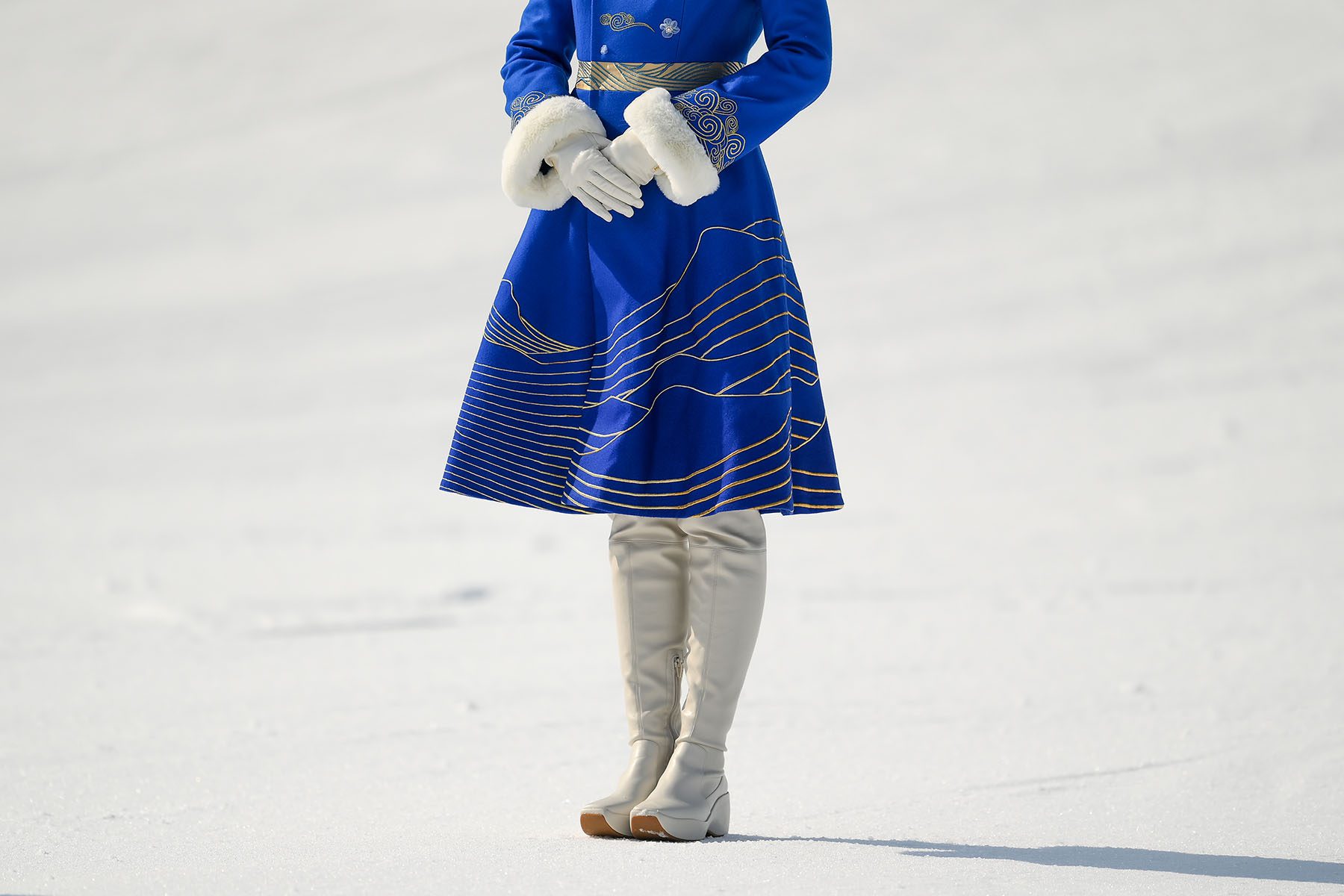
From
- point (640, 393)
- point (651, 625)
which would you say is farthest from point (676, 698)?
point (640, 393)

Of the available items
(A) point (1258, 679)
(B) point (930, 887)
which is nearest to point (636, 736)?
(B) point (930, 887)

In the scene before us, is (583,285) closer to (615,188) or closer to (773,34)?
(615,188)

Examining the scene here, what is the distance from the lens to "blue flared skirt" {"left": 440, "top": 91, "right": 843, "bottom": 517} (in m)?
1.49

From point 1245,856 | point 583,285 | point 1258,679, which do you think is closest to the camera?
point 1245,856

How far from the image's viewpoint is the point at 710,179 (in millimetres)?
1472

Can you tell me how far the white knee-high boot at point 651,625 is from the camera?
155cm

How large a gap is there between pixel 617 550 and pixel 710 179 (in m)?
0.43

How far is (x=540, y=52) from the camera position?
1690 mm

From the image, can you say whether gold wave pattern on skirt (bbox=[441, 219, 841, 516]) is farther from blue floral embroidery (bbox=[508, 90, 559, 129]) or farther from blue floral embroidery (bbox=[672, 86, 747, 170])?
blue floral embroidery (bbox=[508, 90, 559, 129])

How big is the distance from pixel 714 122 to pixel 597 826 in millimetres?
785

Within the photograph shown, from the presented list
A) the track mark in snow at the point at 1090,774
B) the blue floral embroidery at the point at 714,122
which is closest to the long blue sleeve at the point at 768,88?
the blue floral embroidery at the point at 714,122

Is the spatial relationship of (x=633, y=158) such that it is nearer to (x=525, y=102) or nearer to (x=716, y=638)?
(x=525, y=102)

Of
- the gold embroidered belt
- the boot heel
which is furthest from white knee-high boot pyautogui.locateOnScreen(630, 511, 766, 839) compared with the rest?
the gold embroidered belt

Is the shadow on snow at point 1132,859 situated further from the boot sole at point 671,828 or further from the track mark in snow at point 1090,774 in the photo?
the track mark in snow at point 1090,774
